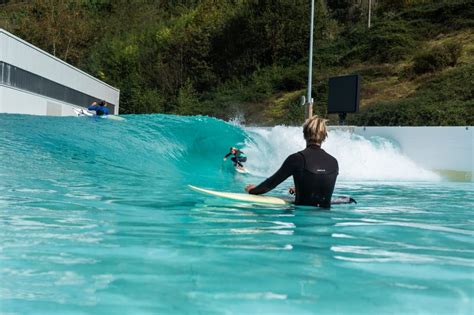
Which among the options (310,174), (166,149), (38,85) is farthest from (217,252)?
(38,85)

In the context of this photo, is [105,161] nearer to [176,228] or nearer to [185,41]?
[176,228]

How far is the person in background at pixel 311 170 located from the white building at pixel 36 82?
19757mm

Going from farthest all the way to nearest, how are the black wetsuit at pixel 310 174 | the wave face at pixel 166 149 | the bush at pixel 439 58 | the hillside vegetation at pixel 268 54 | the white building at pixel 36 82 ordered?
the bush at pixel 439 58
the hillside vegetation at pixel 268 54
the white building at pixel 36 82
the wave face at pixel 166 149
the black wetsuit at pixel 310 174

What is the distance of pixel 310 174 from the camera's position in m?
5.68

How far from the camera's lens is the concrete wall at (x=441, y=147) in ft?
47.8

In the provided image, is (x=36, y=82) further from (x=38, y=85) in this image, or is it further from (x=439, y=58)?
(x=439, y=58)

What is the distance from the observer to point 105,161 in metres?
12.7

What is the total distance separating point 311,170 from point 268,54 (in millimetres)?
36636

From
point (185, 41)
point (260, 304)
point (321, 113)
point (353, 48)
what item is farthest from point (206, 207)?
point (185, 41)

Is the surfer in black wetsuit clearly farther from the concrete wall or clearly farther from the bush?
the bush

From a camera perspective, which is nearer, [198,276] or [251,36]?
[198,276]

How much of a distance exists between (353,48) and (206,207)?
111 feet

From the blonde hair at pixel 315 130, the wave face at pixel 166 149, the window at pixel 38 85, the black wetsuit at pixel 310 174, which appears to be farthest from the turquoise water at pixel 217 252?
the window at pixel 38 85

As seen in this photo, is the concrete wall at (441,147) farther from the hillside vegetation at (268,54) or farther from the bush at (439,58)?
the bush at (439,58)
